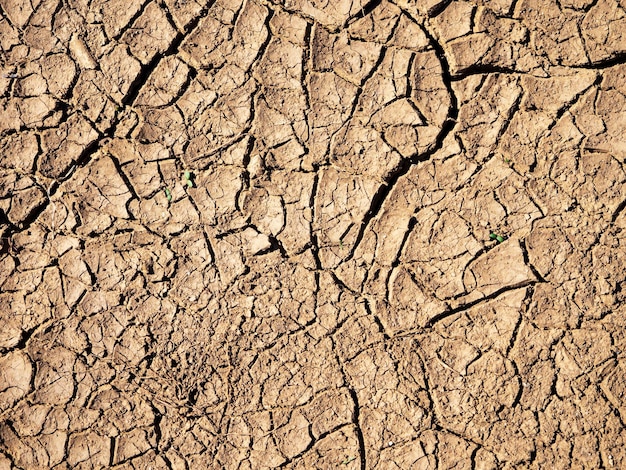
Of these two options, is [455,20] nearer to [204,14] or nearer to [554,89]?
[554,89]

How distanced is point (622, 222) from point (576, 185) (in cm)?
22

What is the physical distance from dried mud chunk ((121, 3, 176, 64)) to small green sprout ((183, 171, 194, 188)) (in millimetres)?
499

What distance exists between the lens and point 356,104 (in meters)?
2.93

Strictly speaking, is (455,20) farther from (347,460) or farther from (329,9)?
(347,460)

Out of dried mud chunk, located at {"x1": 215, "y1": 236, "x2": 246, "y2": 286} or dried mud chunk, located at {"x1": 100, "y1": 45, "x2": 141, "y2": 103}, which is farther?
dried mud chunk, located at {"x1": 100, "y1": 45, "x2": 141, "y2": 103}

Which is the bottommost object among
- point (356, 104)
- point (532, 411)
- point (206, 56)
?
point (532, 411)

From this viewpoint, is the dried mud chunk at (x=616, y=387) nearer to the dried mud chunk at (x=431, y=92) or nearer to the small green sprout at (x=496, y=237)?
the small green sprout at (x=496, y=237)

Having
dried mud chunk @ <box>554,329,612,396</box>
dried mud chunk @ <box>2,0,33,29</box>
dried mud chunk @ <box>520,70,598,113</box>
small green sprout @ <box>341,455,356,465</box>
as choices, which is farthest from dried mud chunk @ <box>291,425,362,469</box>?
dried mud chunk @ <box>2,0,33,29</box>

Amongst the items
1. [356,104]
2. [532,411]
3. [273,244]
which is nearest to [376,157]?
[356,104]

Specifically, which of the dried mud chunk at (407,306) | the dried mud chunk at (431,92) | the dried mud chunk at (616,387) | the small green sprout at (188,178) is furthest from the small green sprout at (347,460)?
the dried mud chunk at (431,92)

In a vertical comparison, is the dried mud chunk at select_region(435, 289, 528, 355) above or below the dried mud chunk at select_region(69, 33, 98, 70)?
below

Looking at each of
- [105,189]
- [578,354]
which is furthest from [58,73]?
[578,354]

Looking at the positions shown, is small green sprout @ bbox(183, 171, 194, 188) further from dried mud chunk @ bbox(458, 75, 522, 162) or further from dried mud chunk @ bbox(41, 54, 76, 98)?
dried mud chunk @ bbox(458, 75, 522, 162)

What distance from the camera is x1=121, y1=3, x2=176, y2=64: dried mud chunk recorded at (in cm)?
301
